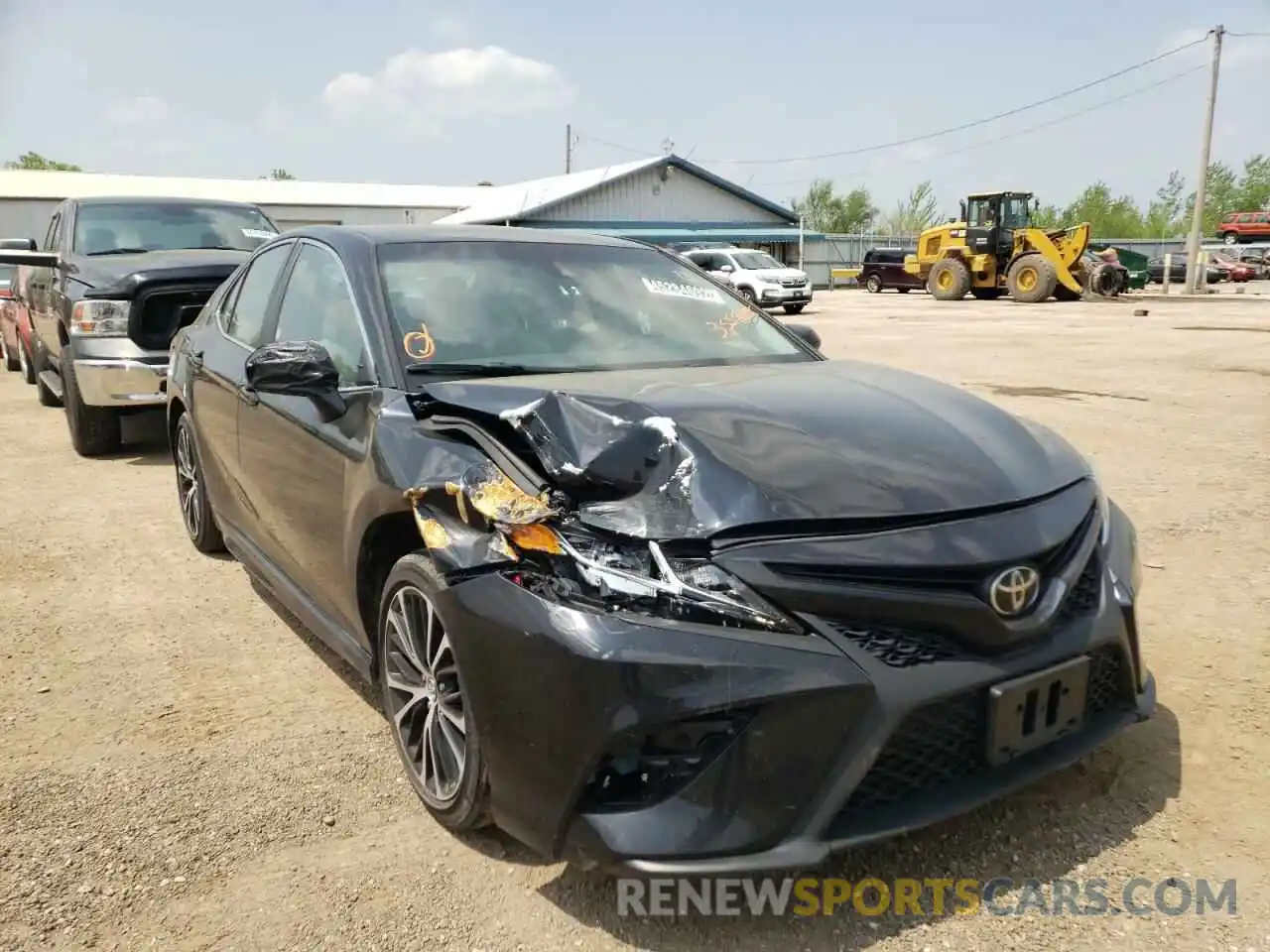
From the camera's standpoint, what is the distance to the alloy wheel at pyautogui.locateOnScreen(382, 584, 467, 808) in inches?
92.5

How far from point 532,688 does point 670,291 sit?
1991 mm

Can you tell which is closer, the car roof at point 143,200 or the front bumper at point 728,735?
the front bumper at point 728,735

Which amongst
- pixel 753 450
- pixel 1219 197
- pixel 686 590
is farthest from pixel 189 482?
pixel 1219 197

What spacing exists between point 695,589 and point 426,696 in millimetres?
909

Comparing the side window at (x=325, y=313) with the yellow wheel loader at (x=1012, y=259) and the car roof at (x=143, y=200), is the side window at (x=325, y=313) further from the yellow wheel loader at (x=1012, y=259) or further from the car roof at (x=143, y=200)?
the yellow wheel loader at (x=1012, y=259)

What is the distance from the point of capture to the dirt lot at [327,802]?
2125 millimetres


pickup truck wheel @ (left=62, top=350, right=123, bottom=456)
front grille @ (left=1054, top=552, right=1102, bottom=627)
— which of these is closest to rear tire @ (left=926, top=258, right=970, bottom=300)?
pickup truck wheel @ (left=62, top=350, right=123, bottom=456)

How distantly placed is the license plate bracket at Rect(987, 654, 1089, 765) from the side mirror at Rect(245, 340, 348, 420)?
75.1 inches

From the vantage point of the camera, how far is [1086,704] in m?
2.26

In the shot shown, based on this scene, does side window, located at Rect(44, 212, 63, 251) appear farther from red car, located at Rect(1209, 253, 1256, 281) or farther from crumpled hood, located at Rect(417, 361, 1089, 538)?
red car, located at Rect(1209, 253, 1256, 281)

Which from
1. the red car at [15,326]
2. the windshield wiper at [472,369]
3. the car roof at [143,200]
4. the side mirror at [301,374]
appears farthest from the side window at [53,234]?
the windshield wiper at [472,369]

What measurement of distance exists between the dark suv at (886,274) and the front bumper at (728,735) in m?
35.3

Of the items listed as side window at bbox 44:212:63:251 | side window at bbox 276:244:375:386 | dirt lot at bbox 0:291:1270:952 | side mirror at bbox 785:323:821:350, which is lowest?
dirt lot at bbox 0:291:1270:952

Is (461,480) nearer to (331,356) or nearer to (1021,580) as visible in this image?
(331,356)
